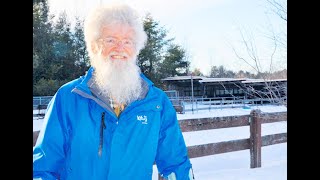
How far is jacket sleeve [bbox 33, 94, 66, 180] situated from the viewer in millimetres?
990

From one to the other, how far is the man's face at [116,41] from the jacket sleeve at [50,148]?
31 centimetres

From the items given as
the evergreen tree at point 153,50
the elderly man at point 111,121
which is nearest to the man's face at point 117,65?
the elderly man at point 111,121

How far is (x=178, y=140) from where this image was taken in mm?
1189

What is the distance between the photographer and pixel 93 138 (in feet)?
3.49

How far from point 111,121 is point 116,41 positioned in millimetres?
313

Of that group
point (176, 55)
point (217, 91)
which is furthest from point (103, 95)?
point (176, 55)

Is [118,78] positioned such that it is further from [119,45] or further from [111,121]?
[111,121]

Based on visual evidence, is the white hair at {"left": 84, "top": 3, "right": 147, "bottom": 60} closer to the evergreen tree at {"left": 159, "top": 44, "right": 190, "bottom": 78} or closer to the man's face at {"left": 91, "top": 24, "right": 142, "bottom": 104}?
the man's face at {"left": 91, "top": 24, "right": 142, "bottom": 104}

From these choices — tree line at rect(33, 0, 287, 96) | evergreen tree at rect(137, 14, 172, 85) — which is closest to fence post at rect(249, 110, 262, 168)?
tree line at rect(33, 0, 287, 96)
